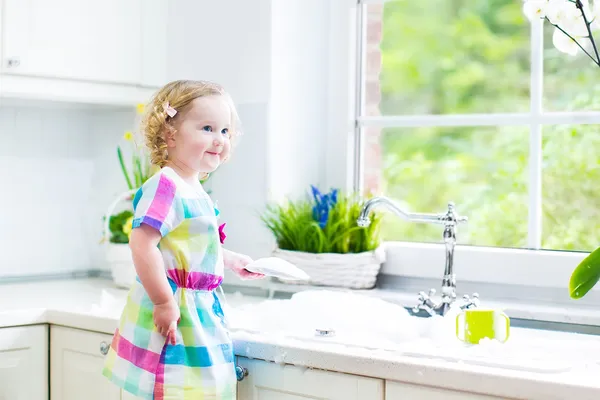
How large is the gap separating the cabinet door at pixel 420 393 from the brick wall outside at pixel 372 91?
3.45ft

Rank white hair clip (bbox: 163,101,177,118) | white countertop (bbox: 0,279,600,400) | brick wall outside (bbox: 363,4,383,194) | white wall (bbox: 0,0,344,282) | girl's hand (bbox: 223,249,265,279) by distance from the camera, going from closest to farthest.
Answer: white countertop (bbox: 0,279,600,400) → white hair clip (bbox: 163,101,177,118) → girl's hand (bbox: 223,249,265,279) → white wall (bbox: 0,0,344,282) → brick wall outside (bbox: 363,4,383,194)

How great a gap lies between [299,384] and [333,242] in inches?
26.0

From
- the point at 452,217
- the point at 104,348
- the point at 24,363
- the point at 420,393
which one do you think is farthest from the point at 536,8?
the point at 24,363

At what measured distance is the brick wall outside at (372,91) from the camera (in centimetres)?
240

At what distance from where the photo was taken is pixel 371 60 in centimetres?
241

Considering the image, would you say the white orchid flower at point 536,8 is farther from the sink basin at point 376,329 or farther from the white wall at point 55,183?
the white wall at point 55,183

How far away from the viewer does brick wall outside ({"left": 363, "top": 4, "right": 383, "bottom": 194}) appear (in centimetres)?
240

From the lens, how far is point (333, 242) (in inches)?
83.4

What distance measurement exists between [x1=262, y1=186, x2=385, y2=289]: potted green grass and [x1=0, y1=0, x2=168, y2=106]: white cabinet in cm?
58

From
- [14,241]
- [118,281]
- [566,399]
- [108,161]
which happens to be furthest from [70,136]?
[566,399]

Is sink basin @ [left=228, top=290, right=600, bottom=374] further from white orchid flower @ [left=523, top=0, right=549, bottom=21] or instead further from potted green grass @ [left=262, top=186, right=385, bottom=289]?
white orchid flower @ [left=523, top=0, right=549, bottom=21]

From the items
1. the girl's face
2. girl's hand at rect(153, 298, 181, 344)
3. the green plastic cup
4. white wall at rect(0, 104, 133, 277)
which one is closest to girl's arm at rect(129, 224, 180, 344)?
girl's hand at rect(153, 298, 181, 344)

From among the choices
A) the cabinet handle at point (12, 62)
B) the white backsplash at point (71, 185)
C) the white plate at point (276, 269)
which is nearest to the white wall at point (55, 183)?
the white backsplash at point (71, 185)

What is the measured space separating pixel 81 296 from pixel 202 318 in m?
0.76
